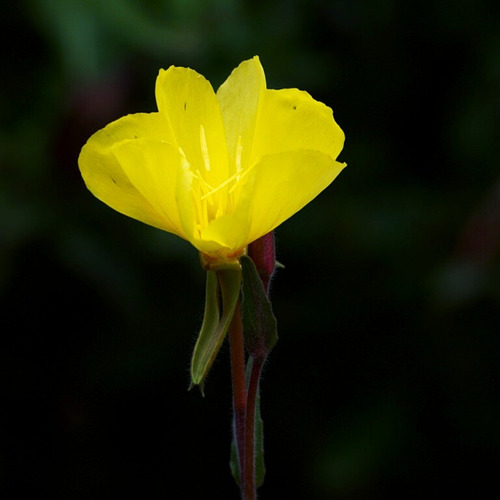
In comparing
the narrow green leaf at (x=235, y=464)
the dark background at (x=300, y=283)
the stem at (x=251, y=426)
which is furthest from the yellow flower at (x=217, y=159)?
the dark background at (x=300, y=283)

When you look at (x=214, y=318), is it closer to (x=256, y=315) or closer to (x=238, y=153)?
(x=256, y=315)

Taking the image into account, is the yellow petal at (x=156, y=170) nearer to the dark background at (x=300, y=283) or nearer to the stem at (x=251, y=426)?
the stem at (x=251, y=426)

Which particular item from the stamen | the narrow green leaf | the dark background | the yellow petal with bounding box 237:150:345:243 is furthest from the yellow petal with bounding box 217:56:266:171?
the dark background

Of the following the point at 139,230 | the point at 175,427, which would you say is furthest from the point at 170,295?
the point at 175,427

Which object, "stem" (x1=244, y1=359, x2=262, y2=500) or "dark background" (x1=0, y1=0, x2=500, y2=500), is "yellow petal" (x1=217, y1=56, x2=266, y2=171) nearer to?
"stem" (x1=244, y1=359, x2=262, y2=500)

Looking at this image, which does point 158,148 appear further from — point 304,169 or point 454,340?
point 454,340
